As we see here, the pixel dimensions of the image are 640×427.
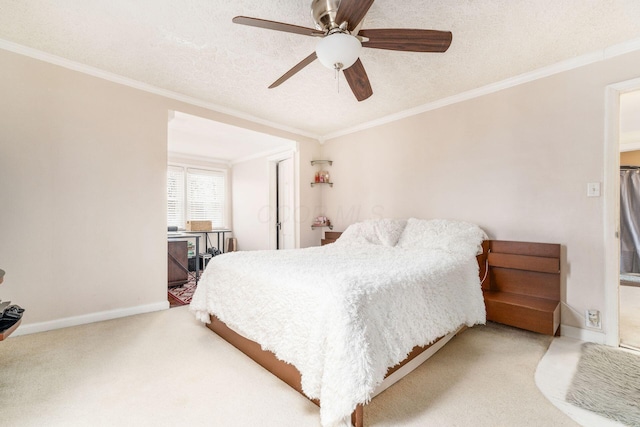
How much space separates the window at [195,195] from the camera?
223 inches

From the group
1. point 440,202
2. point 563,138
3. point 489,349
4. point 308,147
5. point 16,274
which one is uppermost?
point 308,147

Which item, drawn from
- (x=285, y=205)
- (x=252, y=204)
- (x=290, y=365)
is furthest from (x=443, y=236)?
(x=252, y=204)

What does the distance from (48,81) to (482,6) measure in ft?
11.9

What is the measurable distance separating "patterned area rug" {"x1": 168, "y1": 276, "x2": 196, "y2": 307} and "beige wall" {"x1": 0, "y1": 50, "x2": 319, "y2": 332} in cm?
29

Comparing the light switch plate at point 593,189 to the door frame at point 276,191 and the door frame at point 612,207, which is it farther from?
the door frame at point 276,191

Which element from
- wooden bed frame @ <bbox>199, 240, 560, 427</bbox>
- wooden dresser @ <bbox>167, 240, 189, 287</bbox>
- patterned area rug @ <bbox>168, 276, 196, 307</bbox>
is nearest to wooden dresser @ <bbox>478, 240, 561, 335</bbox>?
wooden bed frame @ <bbox>199, 240, 560, 427</bbox>

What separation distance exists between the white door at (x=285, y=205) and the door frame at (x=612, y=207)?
12.4ft

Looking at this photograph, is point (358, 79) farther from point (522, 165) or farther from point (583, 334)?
point (583, 334)

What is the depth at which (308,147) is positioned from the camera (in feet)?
15.5

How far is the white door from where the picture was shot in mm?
4922

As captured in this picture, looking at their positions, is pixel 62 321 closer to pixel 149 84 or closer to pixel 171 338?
pixel 171 338

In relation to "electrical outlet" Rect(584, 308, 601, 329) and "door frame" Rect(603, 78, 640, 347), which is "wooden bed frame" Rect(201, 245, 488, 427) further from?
"door frame" Rect(603, 78, 640, 347)

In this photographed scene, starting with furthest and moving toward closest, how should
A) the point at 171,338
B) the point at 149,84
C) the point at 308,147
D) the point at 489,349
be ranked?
the point at 308,147 < the point at 149,84 < the point at 171,338 < the point at 489,349

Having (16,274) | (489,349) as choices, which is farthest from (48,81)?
(489,349)
